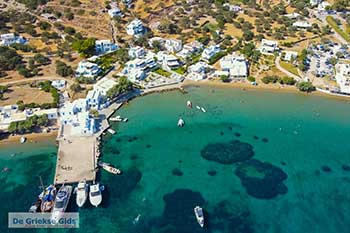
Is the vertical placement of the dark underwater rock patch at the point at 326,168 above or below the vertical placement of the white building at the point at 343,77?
below

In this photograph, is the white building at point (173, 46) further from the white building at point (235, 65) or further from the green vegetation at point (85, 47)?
the green vegetation at point (85, 47)

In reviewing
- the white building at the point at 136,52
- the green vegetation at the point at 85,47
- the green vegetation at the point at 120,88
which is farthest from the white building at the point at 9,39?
the green vegetation at the point at 120,88

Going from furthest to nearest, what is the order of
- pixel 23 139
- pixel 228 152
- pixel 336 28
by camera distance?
pixel 336 28, pixel 23 139, pixel 228 152

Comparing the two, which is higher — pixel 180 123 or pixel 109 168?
pixel 180 123

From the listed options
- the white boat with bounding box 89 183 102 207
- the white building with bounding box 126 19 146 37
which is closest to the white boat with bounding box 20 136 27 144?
the white boat with bounding box 89 183 102 207

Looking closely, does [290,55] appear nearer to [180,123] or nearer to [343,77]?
[343,77]

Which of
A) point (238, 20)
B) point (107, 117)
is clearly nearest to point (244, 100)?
point (107, 117)

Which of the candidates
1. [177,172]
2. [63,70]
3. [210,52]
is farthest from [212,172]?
[63,70]
